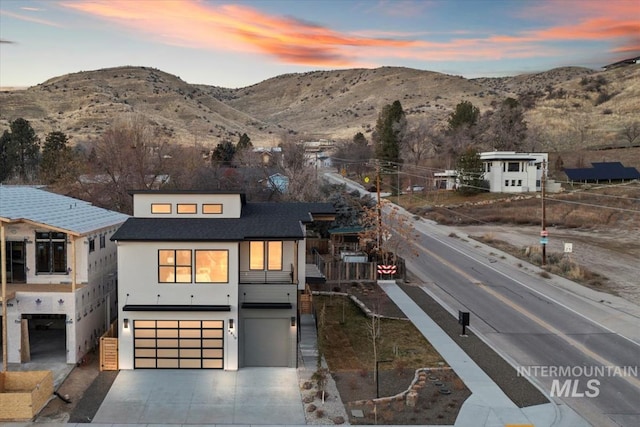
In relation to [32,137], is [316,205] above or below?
below

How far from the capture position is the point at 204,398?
19.6m

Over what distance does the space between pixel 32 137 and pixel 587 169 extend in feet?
292

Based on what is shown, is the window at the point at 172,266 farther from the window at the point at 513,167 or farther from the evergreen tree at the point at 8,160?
the evergreen tree at the point at 8,160

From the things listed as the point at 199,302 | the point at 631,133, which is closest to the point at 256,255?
the point at 199,302

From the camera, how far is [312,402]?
63.2ft

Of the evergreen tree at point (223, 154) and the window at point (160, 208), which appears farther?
the evergreen tree at point (223, 154)

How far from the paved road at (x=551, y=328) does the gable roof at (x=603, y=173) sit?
47.1m

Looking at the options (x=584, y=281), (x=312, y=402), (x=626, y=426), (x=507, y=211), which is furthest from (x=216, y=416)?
(x=507, y=211)

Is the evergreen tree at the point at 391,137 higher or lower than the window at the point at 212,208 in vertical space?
higher

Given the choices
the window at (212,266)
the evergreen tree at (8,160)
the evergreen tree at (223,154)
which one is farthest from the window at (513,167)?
the evergreen tree at (8,160)

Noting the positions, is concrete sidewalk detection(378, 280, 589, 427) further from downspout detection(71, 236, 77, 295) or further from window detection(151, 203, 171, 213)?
downspout detection(71, 236, 77, 295)

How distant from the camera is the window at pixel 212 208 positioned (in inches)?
969

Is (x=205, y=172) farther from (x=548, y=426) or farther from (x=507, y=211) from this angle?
(x=548, y=426)

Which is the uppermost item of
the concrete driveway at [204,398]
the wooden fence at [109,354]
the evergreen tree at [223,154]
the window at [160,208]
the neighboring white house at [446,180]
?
Result: the evergreen tree at [223,154]
